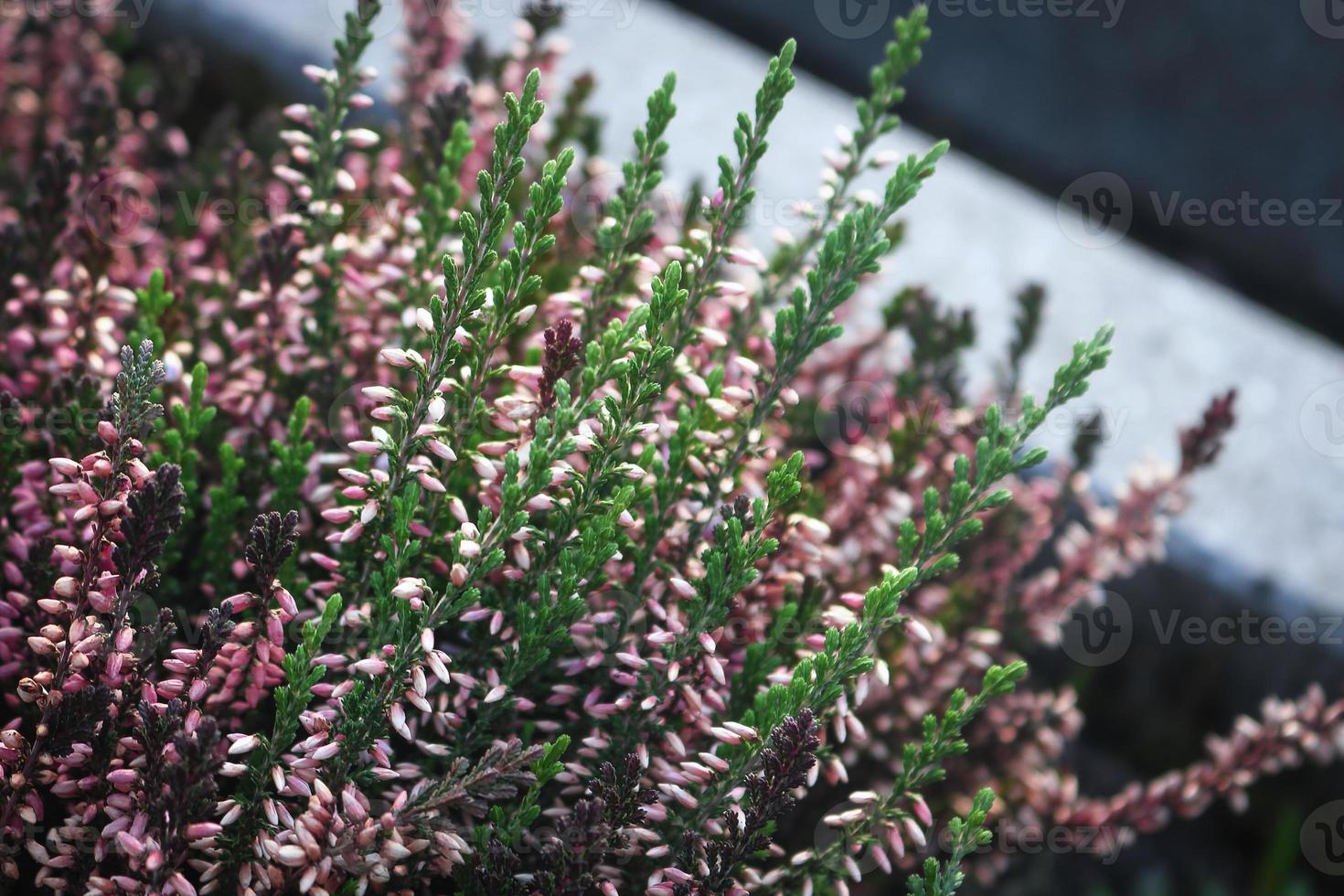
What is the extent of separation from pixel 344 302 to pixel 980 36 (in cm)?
492

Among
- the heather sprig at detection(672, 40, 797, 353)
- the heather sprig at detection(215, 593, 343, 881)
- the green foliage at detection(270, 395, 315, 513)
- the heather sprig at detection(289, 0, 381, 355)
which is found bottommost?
the heather sprig at detection(215, 593, 343, 881)

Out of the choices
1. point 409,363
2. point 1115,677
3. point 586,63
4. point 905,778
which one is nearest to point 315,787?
point 409,363

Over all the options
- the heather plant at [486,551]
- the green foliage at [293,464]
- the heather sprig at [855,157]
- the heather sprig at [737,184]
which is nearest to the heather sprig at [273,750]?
the heather plant at [486,551]

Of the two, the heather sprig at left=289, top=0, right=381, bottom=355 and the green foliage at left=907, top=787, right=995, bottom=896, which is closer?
the green foliage at left=907, top=787, right=995, bottom=896

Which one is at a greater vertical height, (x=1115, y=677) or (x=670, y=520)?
(x=670, y=520)

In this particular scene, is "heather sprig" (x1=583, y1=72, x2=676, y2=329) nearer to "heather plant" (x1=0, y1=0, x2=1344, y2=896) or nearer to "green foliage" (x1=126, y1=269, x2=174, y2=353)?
"heather plant" (x1=0, y1=0, x2=1344, y2=896)

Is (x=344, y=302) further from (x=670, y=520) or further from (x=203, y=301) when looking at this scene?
(x=670, y=520)

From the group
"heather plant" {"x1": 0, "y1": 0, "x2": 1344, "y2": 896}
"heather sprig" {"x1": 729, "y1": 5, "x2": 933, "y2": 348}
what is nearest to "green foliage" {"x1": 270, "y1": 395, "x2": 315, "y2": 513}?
"heather plant" {"x1": 0, "y1": 0, "x2": 1344, "y2": 896}

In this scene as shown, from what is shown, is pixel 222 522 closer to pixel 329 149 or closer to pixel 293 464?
pixel 293 464

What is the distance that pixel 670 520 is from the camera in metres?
1.76

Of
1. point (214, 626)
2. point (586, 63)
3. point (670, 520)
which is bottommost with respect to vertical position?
point (214, 626)

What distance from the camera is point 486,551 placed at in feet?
4.80

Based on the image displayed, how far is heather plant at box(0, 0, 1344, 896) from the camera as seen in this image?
144 cm

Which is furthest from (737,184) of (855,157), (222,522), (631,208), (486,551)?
(222,522)
